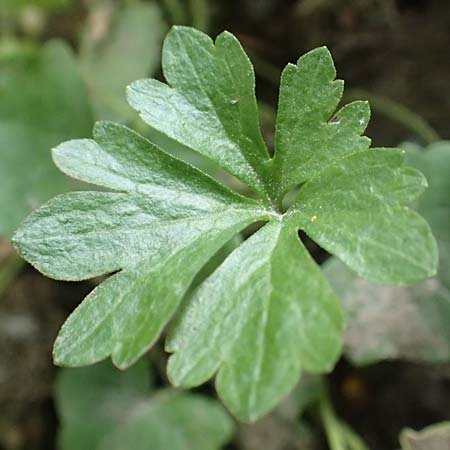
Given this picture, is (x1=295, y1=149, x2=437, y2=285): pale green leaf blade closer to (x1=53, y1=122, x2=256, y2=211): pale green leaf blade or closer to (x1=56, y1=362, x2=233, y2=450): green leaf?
(x1=53, y1=122, x2=256, y2=211): pale green leaf blade

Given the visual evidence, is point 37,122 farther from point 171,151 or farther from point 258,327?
point 258,327

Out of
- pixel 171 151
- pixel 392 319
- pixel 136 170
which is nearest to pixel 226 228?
pixel 136 170

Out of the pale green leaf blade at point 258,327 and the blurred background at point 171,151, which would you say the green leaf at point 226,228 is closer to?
the pale green leaf blade at point 258,327

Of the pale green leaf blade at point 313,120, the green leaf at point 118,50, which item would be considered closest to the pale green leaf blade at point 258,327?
the pale green leaf blade at point 313,120

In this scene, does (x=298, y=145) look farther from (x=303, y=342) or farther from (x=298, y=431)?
(x=298, y=431)

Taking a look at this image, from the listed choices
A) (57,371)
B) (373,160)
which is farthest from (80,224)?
(57,371)

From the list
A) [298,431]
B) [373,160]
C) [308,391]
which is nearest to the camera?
Result: [373,160]

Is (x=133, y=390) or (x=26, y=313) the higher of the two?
(x=26, y=313)
